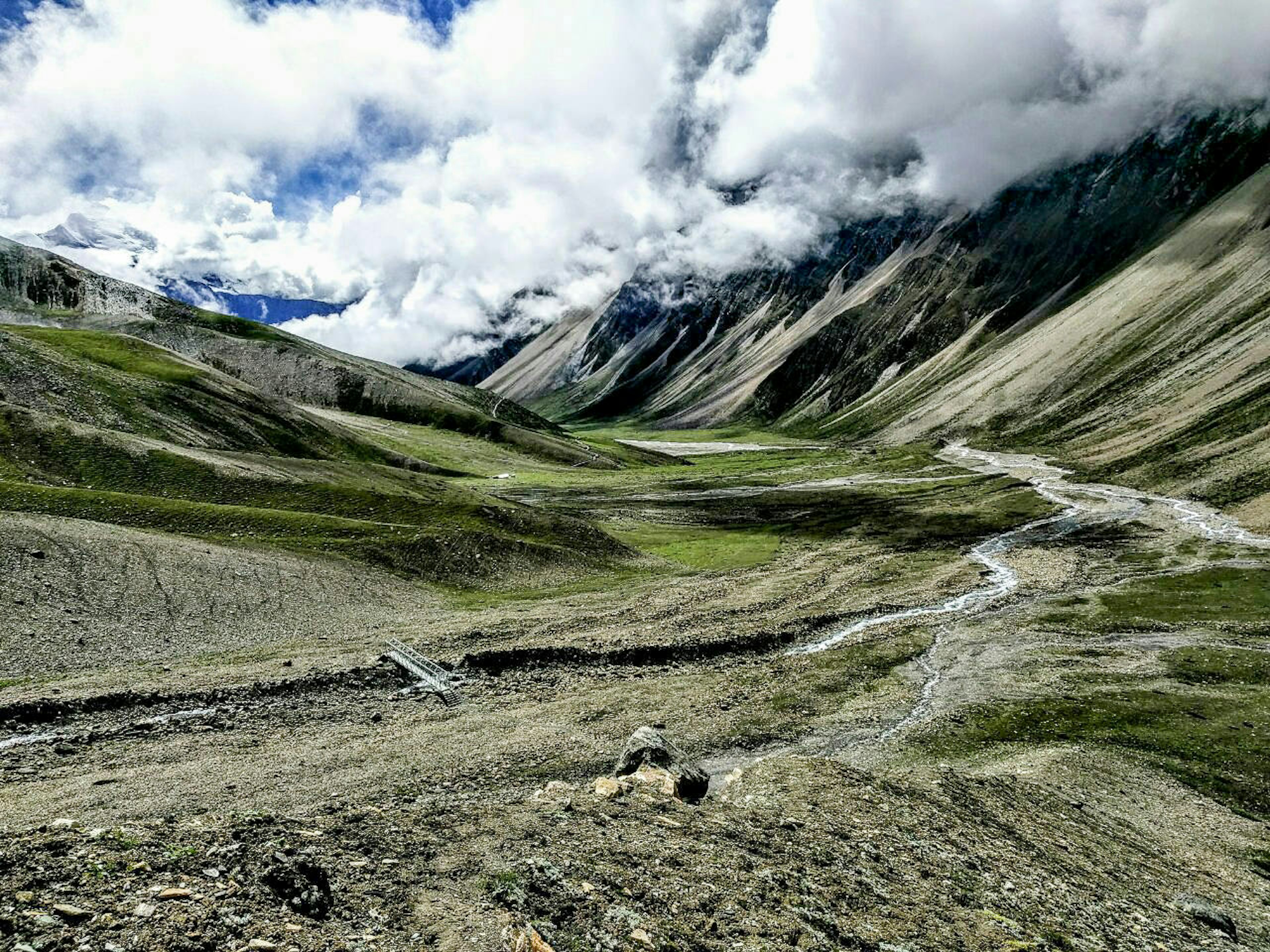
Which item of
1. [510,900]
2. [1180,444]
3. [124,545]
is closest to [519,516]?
[124,545]

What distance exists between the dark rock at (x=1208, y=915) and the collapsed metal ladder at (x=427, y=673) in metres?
34.5

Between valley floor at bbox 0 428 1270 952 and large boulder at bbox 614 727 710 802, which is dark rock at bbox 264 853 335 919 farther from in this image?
large boulder at bbox 614 727 710 802

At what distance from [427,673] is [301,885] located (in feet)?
96.2

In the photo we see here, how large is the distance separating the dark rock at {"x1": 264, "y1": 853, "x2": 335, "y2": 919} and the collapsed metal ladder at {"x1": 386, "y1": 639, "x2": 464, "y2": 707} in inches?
993

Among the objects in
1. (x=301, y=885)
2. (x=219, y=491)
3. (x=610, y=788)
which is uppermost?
(x=219, y=491)

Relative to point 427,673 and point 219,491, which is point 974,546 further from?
point 219,491

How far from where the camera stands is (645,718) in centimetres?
4056

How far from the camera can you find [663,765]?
28703 millimetres

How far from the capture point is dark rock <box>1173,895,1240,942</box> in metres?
23.5

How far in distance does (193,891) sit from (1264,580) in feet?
312

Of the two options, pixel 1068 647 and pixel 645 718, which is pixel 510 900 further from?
pixel 1068 647

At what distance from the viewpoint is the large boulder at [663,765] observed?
1085 inches

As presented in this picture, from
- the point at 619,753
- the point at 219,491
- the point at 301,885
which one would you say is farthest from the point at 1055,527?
the point at 301,885

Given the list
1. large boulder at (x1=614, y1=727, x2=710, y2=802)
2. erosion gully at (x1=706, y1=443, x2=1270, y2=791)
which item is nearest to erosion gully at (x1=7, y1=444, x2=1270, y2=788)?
erosion gully at (x1=706, y1=443, x2=1270, y2=791)
